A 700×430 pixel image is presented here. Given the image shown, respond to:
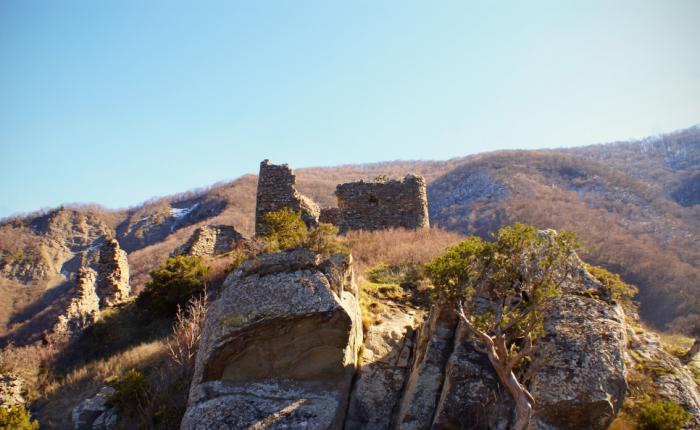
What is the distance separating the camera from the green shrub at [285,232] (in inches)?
325

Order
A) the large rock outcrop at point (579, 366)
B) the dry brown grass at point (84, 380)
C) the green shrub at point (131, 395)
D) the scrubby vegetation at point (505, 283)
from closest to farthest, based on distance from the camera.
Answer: the large rock outcrop at point (579, 366) → the scrubby vegetation at point (505, 283) → the green shrub at point (131, 395) → the dry brown grass at point (84, 380)

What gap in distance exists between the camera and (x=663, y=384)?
552 cm

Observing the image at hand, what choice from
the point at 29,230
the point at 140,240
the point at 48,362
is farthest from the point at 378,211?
the point at 29,230

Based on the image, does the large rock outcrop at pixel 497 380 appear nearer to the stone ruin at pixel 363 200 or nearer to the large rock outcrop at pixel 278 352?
the large rock outcrop at pixel 278 352

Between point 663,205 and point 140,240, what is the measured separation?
203ft

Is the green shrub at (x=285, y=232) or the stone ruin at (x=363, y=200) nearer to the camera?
the green shrub at (x=285, y=232)

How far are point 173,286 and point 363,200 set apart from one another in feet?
28.8

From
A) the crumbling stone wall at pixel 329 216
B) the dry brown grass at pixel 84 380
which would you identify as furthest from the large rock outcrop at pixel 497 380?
the crumbling stone wall at pixel 329 216

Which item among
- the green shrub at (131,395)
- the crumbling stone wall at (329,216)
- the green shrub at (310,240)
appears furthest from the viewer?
the crumbling stone wall at (329,216)

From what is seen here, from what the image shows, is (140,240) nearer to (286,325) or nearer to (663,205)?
(286,325)

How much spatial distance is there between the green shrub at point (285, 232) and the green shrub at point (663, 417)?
558 cm

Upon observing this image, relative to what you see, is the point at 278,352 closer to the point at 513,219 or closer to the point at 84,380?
the point at 84,380

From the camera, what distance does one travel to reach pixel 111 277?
48.8 feet

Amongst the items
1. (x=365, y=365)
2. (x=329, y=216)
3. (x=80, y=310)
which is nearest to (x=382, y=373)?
(x=365, y=365)
